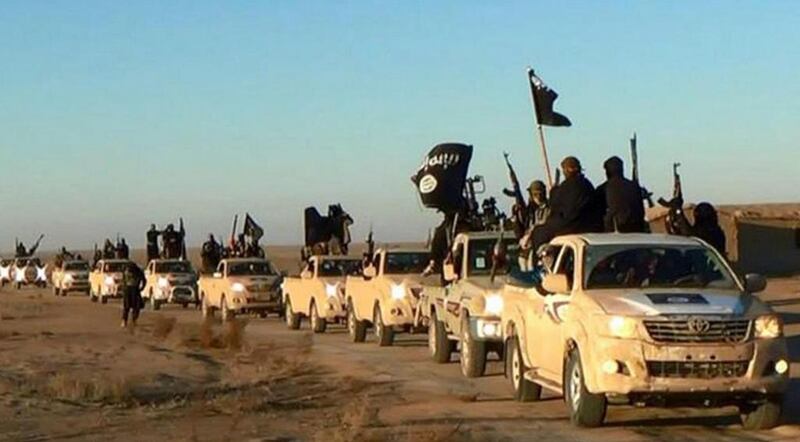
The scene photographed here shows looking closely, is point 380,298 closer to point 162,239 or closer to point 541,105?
point 541,105

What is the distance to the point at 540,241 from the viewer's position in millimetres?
17375

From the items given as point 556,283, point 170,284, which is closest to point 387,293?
point 556,283

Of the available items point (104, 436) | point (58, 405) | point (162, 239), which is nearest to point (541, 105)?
point (58, 405)

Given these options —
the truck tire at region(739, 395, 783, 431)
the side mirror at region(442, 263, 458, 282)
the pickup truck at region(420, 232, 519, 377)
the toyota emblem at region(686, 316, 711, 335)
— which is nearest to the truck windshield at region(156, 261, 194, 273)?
the pickup truck at region(420, 232, 519, 377)

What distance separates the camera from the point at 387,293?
2567 centimetres

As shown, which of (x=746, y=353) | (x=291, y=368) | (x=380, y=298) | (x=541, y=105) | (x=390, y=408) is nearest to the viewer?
(x=746, y=353)

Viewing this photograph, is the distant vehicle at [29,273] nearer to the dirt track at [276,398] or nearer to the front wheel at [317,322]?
the front wheel at [317,322]

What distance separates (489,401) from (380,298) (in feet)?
31.2

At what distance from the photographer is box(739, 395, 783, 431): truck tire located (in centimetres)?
1352

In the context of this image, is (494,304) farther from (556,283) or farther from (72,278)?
(72,278)

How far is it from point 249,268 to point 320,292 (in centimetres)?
696

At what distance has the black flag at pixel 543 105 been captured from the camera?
24.4m

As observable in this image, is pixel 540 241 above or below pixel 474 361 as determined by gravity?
above

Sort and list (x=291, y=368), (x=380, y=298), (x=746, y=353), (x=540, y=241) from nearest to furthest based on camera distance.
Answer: (x=746, y=353), (x=540, y=241), (x=291, y=368), (x=380, y=298)
